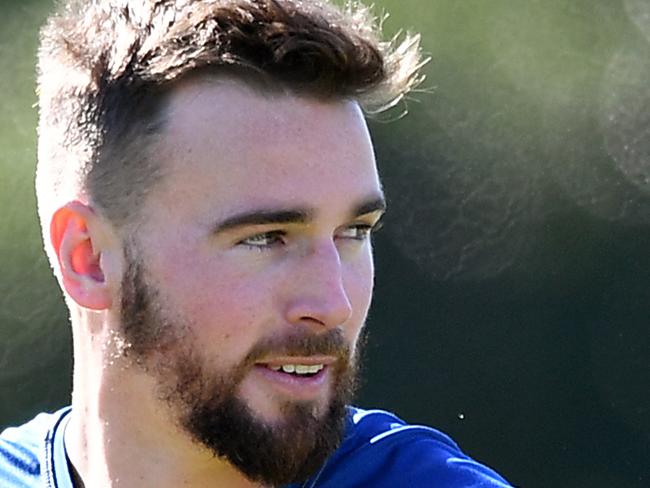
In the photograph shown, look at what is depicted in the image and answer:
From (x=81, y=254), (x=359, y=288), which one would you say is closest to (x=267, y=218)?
(x=359, y=288)

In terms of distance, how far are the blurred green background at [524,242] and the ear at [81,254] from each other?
1277 millimetres

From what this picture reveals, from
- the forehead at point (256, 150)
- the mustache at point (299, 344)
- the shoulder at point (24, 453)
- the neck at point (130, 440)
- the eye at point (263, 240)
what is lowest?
the shoulder at point (24, 453)

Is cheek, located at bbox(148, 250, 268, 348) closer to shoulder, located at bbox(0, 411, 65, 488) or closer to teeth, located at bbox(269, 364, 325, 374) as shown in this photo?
teeth, located at bbox(269, 364, 325, 374)

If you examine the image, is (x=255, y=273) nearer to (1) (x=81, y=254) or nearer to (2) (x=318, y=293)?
(2) (x=318, y=293)

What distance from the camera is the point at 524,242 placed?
2.77m

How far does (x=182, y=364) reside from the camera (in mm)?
1506

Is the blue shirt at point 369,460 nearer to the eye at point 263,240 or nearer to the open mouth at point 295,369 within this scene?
the open mouth at point 295,369

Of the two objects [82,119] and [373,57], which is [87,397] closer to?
[82,119]

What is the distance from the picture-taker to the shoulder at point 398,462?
154 centimetres

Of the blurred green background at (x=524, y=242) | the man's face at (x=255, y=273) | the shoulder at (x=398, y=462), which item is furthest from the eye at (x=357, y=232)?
the blurred green background at (x=524, y=242)

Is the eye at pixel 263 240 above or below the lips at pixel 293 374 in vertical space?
above

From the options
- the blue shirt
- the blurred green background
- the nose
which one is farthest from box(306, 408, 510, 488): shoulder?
the blurred green background

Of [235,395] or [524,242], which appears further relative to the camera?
[524,242]

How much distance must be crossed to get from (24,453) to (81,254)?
0.98 ft
